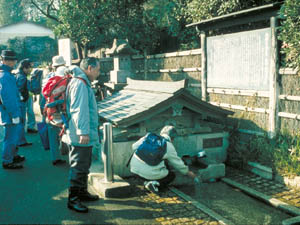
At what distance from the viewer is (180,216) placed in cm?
433

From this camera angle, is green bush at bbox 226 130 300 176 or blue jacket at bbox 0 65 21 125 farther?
blue jacket at bbox 0 65 21 125

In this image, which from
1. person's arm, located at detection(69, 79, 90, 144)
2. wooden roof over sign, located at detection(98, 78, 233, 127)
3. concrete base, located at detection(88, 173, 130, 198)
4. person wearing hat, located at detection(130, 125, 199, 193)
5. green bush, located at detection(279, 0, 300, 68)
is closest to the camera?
person's arm, located at detection(69, 79, 90, 144)

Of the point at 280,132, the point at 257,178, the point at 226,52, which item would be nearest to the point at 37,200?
the point at 257,178

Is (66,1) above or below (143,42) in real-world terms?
above

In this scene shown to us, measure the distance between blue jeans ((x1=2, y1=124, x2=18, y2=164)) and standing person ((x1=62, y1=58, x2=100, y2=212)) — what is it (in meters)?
2.20

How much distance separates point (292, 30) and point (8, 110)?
5.12 meters

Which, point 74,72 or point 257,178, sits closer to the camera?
point 74,72

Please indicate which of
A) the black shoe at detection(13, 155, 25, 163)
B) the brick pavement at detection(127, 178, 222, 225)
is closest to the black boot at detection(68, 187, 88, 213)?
the brick pavement at detection(127, 178, 222, 225)

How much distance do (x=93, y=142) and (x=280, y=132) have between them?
3564mm

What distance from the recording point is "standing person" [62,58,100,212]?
13.3ft

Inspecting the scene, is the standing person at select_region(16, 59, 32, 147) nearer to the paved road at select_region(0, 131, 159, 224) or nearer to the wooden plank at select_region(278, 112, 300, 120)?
the paved road at select_region(0, 131, 159, 224)

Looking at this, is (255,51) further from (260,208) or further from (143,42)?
(143,42)

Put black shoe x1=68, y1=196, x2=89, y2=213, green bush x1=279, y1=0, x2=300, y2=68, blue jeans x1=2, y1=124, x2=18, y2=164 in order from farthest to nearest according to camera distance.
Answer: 1. blue jeans x1=2, y1=124, x2=18, y2=164
2. green bush x1=279, y1=0, x2=300, y2=68
3. black shoe x1=68, y1=196, x2=89, y2=213

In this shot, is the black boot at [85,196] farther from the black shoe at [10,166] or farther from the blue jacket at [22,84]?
the blue jacket at [22,84]
